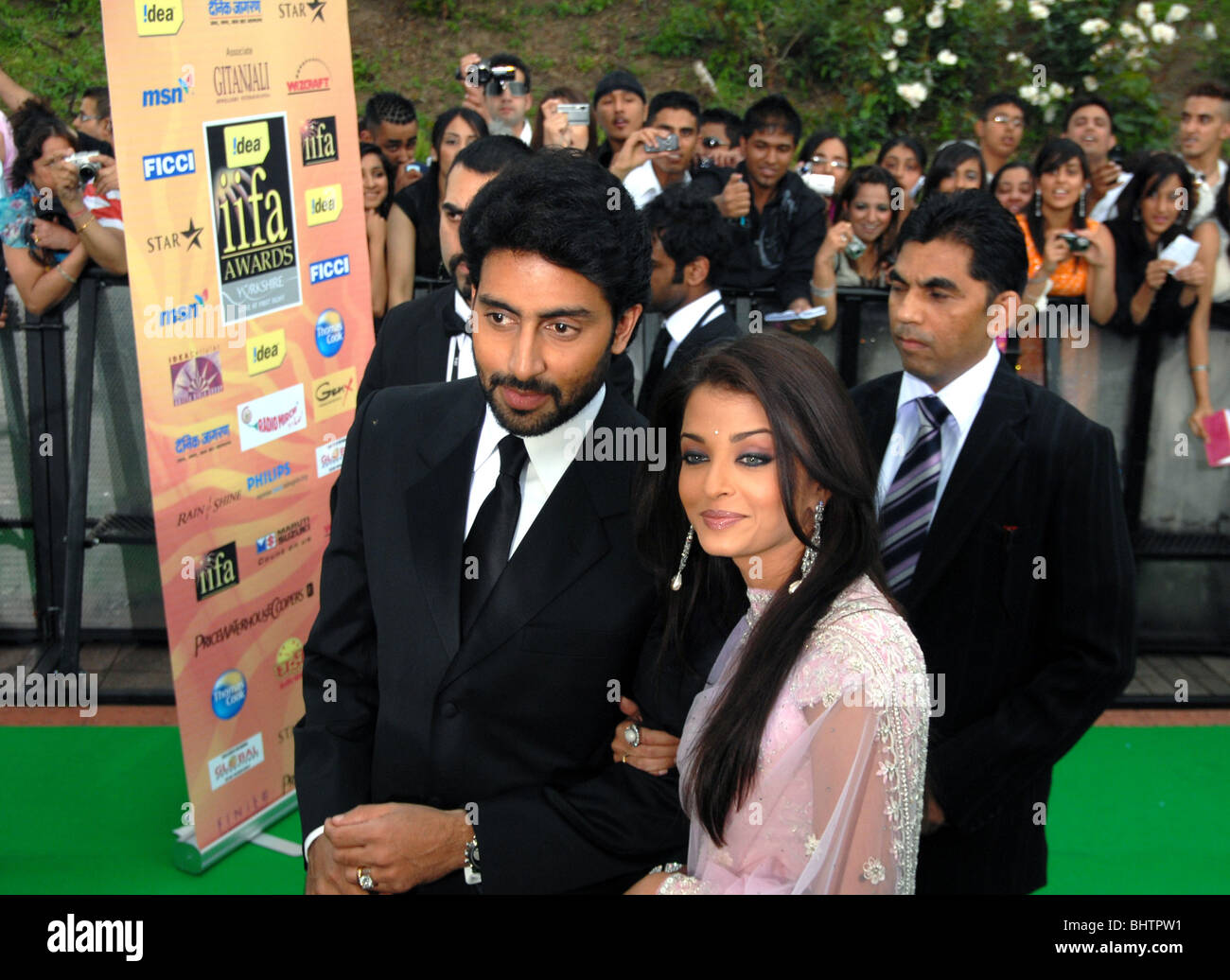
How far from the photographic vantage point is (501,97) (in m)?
5.82

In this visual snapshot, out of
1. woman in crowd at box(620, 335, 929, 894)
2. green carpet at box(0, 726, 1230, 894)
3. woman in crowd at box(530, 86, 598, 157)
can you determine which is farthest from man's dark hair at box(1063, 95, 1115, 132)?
woman in crowd at box(620, 335, 929, 894)

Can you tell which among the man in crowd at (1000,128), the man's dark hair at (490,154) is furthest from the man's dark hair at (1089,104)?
the man's dark hair at (490,154)

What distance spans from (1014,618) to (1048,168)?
12.5 feet

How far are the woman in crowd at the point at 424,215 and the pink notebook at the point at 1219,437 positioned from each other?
11.5 ft

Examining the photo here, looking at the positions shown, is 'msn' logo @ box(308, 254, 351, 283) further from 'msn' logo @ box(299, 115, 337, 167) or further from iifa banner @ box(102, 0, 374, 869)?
'msn' logo @ box(299, 115, 337, 167)

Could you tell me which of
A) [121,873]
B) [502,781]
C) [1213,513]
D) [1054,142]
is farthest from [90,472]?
[1213,513]

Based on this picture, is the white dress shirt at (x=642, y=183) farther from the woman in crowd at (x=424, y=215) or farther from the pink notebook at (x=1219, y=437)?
the pink notebook at (x=1219, y=437)

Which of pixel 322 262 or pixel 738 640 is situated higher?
pixel 322 262

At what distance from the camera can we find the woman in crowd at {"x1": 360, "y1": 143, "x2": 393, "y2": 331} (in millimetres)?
5414

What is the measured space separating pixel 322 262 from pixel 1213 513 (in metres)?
4.08

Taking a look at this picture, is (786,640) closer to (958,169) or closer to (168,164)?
(168,164)

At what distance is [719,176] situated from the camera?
570 cm

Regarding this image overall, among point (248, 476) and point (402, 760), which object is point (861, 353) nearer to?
point (248, 476)

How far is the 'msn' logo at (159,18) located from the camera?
3.16 m
